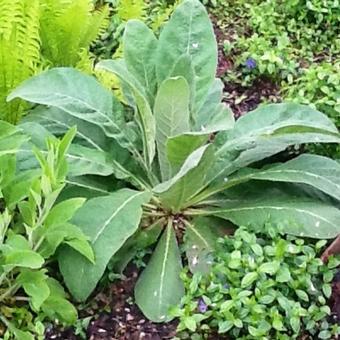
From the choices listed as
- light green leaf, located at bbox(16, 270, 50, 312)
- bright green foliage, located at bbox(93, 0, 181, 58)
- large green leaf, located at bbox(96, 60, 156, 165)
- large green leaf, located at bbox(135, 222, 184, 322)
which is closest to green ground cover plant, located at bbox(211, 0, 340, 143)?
bright green foliage, located at bbox(93, 0, 181, 58)

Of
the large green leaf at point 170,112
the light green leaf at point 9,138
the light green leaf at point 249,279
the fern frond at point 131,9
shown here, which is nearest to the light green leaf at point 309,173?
the large green leaf at point 170,112

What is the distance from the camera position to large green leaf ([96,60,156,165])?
3371 millimetres

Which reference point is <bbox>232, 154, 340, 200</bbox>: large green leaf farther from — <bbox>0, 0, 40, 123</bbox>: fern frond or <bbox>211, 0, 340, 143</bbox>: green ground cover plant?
<bbox>0, 0, 40, 123</bbox>: fern frond

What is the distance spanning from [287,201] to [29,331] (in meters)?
1.13

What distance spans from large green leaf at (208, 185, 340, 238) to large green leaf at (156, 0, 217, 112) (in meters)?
0.50

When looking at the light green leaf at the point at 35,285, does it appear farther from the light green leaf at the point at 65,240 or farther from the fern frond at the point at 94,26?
the fern frond at the point at 94,26

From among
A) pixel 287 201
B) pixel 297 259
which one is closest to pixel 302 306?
pixel 297 259

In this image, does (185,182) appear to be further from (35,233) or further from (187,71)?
(35,233)

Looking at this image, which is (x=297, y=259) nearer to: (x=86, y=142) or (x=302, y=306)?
(x=302, y=306)

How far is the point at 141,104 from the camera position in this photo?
11.2 feet

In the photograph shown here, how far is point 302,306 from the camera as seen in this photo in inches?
128

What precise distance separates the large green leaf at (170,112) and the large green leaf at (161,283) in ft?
1.05

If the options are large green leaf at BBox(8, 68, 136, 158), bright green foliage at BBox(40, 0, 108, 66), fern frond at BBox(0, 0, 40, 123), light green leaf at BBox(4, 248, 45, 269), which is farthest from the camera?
bright green foliage at BBox(40, 0, 108, 66)

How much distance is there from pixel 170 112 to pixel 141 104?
0.39ft
